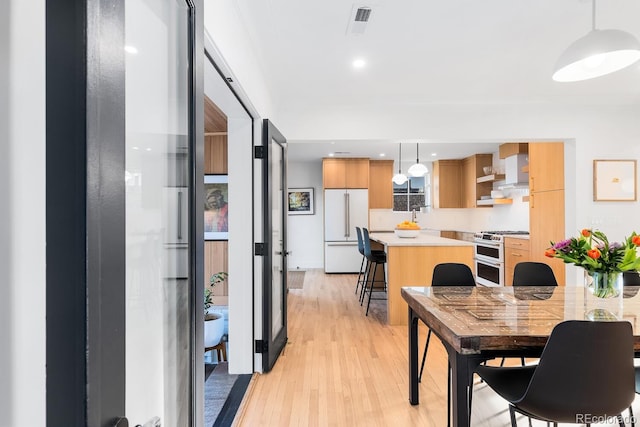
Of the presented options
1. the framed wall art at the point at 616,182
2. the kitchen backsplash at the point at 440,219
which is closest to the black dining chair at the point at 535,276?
the framed wall art at the point at 616,182

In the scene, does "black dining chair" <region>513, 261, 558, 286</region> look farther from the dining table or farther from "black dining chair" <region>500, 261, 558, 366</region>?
the dining table

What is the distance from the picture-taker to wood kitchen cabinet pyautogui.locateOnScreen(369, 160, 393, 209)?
784 cm

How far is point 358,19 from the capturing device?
233 centimetres

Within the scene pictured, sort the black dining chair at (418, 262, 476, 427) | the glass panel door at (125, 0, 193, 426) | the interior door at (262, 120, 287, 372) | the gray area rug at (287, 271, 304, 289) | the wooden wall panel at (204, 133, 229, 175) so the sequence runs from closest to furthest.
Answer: the glass panel door at (125, 0, 193, 426) → the black dining chair at (418, 262, 476, 427) → the interior door at (262, 120, 287, 372) → the wooden wall panel at (204, 133, 229, 175) → the gray area rug at (287, 271, 304, 289)

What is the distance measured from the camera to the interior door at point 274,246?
294 centimetres

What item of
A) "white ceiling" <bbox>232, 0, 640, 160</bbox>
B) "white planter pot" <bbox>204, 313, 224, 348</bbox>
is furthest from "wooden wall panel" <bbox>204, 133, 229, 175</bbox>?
"white planter pot" <bbox>204, 313, 224, 348</bbox>

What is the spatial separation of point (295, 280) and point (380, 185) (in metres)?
2.66

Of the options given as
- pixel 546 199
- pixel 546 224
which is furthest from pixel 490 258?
pixel 546 199

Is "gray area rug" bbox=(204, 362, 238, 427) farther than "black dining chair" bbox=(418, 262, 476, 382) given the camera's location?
No

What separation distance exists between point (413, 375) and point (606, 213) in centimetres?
310

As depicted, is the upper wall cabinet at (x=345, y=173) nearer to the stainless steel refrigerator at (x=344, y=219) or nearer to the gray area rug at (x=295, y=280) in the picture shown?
the stainless steel refrigerator at (x=344, y=219)

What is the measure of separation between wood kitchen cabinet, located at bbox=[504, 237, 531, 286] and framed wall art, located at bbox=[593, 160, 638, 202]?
3.87 feet

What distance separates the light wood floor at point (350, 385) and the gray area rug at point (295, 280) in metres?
2.16

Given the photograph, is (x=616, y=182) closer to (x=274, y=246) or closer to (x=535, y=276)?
(x=535, y=276)
